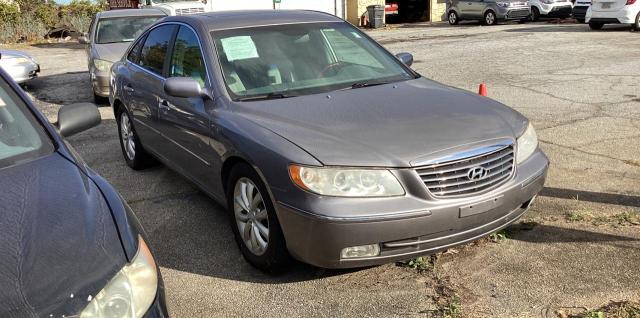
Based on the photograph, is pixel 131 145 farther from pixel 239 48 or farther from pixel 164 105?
pixel 239 48

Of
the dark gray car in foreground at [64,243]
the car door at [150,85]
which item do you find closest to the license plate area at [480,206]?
the dark gray car in foreground at [64,243]

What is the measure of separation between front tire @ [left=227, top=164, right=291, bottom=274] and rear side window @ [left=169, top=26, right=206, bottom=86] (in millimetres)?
970

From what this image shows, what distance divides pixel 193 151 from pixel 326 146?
1.51 metres

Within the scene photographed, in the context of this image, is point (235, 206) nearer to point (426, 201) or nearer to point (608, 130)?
point (426, 201)

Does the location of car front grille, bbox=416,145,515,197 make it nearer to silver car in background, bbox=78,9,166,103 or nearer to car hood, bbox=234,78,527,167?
car hood, bbox=234,78,527,167

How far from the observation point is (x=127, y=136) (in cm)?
631

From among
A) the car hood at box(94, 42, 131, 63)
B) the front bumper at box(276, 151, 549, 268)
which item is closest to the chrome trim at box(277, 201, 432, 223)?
the front bumper at box(276, 151, 549, 268)

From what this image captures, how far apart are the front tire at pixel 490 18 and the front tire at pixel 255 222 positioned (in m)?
23.4

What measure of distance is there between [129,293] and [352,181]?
56.8 inches

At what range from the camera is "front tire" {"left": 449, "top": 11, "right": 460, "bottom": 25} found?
26.9m

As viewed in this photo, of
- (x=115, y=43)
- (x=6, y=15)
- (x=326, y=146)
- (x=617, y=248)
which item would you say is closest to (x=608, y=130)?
(x=617, y=248)

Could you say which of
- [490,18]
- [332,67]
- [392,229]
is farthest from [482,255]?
[490,18]

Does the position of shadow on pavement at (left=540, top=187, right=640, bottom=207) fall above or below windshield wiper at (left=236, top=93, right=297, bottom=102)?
below

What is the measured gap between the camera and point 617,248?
12.4ft
